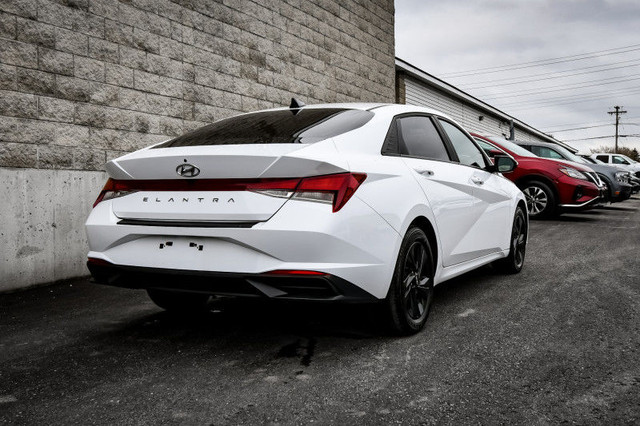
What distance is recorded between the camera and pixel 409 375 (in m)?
3.04

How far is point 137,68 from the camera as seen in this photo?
669 centimetres

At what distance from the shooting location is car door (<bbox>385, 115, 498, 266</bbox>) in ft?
13.0

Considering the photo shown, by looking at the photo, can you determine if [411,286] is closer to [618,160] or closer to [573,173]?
[573,173]

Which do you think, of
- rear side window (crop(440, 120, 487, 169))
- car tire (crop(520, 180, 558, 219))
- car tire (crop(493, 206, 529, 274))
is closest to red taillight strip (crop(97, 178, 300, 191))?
rear side window (crop(440, 120, 487, 169))

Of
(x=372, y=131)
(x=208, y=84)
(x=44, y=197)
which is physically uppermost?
(x=208, y=84)

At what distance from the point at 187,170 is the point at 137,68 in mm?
3956

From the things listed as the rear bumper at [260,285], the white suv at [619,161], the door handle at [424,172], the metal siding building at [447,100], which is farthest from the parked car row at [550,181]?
the white suv at [619,161]

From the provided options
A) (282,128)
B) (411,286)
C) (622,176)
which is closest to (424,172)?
(411,286)

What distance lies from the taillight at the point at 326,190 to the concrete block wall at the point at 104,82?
3.55m

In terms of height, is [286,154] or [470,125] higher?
[470,125]

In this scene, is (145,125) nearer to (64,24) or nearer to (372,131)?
(64,24)

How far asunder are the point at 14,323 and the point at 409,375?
9.90 feet

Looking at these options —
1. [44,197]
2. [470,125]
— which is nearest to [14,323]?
[44,197]

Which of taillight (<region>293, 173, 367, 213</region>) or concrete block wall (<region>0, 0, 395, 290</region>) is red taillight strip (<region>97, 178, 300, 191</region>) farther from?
concrete block wall (<region>0, 0, 395, 290</region>)
